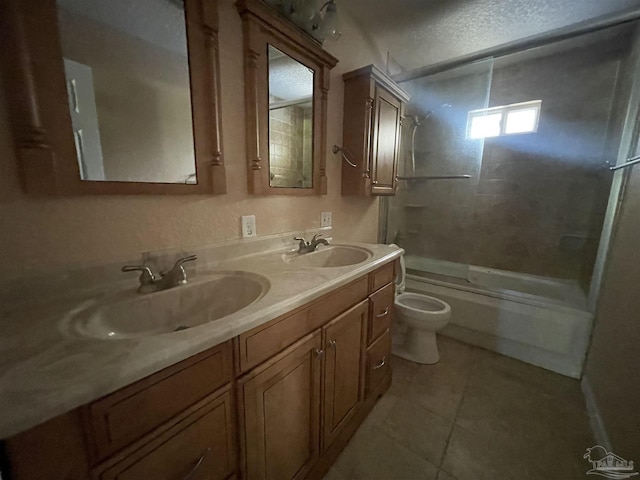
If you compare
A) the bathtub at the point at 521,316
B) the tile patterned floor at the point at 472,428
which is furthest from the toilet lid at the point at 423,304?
the tile patterned floor at the point at 472,428

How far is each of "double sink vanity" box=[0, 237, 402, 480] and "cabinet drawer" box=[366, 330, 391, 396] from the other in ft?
0.17

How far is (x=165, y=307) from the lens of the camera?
2.65ft

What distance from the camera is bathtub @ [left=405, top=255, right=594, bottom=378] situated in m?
1.65

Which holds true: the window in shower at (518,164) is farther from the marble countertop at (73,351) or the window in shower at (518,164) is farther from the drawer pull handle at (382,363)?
the marble countertop at (73,351)

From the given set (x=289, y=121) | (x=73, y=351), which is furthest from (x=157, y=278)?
(x=289, y=121)

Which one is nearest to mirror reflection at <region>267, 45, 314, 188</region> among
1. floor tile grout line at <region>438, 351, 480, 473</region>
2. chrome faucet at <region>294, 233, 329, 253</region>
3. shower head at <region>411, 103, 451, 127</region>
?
chrome faucet at <region>294, 233, 329, 253</region>

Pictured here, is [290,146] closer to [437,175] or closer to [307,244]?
[307,244]

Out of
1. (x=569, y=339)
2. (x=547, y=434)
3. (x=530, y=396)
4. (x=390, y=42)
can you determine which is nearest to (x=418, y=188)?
(x=390, y=42)

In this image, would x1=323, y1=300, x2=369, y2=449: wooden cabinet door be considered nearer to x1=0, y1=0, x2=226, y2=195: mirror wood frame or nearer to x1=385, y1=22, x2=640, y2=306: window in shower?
x1=0, y1=0, x2=226, y2=195: mirror wood frame

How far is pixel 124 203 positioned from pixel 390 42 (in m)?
2.20

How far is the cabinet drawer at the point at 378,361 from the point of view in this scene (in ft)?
4.28

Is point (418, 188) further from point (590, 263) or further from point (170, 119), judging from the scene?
point (170, 119)

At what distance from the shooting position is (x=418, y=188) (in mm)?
2746

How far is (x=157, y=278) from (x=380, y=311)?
3.43 feet
